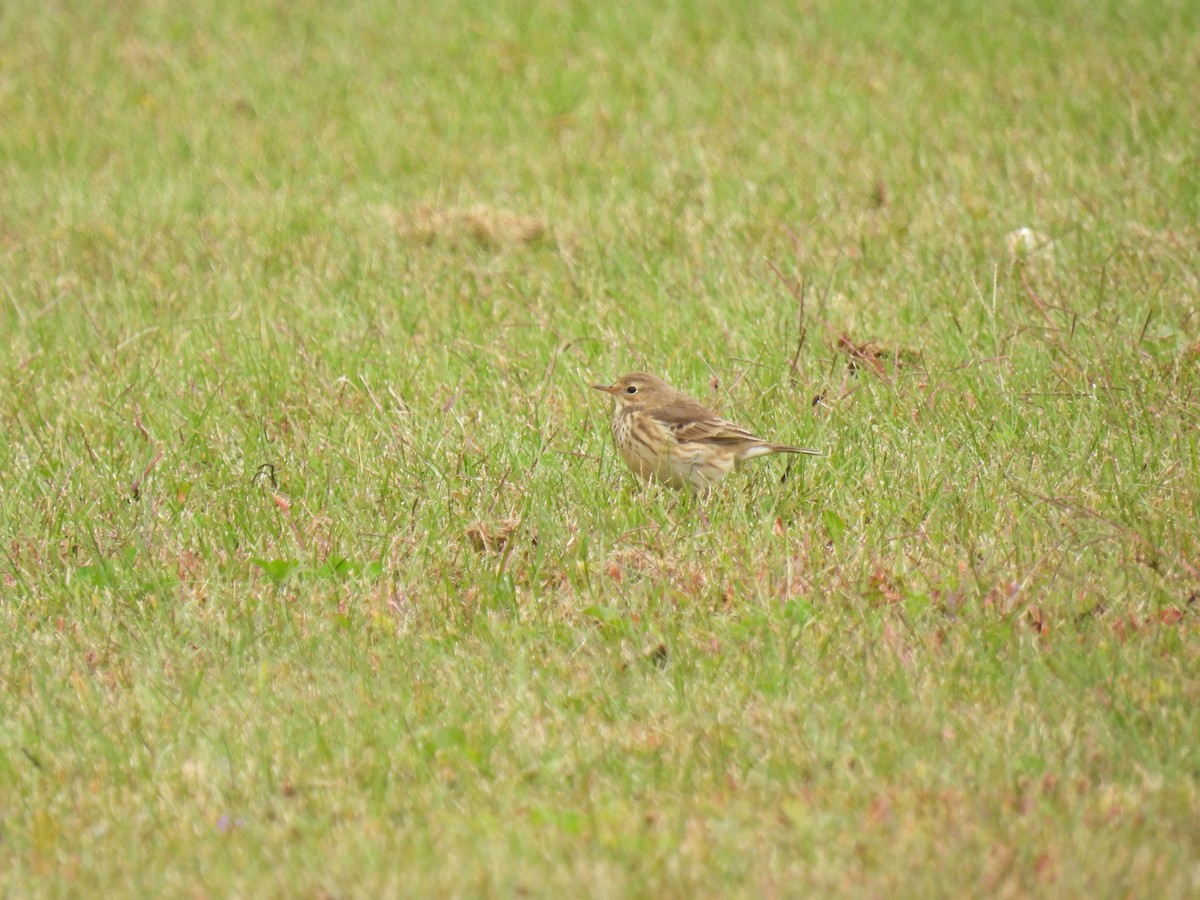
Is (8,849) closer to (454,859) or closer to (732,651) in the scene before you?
(454,859)

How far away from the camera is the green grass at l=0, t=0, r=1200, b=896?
13.7 feet

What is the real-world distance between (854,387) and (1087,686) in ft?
8.75

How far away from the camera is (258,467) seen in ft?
22.0

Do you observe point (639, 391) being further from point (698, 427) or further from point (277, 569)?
point (277, 569)

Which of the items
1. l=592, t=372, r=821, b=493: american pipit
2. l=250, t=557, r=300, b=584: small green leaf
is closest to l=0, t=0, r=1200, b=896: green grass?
l=250, t=557, r=300, b=584: small green leaf

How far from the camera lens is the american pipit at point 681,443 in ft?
21.1

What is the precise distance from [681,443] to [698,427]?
0.18 meters

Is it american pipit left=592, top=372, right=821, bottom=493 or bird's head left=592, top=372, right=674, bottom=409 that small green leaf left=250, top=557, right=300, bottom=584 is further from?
bird's head left=592, top=372, right=674, bottom=409

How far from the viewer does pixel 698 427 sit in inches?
260

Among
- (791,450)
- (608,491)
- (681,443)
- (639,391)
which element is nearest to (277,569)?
(608,491)

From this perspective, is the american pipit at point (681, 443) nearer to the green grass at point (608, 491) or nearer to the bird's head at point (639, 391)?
the bird's head at point (639, 391)

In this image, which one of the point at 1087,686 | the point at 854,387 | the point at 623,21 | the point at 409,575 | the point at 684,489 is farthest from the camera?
the point at 623,21

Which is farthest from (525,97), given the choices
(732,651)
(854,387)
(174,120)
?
(732,651)

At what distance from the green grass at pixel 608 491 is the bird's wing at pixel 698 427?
0.71 feet
